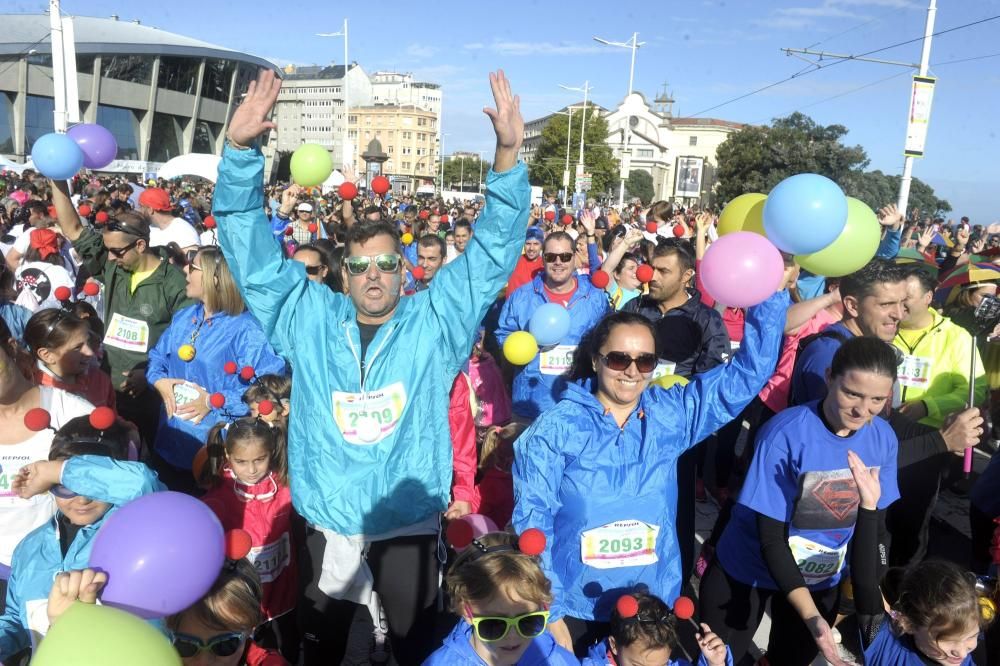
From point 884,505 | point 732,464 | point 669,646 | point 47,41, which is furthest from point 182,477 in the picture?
point 47,41

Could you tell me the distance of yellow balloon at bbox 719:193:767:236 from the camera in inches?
143

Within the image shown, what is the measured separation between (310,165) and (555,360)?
244 centimetres

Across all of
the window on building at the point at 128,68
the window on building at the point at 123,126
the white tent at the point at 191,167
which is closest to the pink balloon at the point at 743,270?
Result: the white tent at the point at 191,167

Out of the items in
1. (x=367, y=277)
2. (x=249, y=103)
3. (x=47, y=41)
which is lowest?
(x=367, y=277)

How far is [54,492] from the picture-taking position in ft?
7.18

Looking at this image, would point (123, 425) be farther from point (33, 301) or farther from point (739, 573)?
point (33, 301)

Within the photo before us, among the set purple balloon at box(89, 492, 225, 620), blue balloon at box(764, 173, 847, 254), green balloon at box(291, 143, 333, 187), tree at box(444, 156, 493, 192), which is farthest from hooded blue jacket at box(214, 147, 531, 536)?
tree at box(444, 156, 493, 192)

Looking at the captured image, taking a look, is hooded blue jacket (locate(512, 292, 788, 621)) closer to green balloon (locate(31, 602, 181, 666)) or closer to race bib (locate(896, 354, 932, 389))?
green balloon (locate(31, 602, 181, 666))

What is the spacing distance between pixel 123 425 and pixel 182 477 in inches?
54.0

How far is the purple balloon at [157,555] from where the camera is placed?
67.2 inches

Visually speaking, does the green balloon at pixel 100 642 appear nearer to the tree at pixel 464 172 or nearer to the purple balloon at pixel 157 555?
the purple balloon at pixel 157 555

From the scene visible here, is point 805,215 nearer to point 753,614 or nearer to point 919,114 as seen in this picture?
point 753,614

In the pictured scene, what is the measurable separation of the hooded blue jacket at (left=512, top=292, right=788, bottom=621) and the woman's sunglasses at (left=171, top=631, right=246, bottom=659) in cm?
99

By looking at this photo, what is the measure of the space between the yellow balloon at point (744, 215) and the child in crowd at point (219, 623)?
2854 mm
